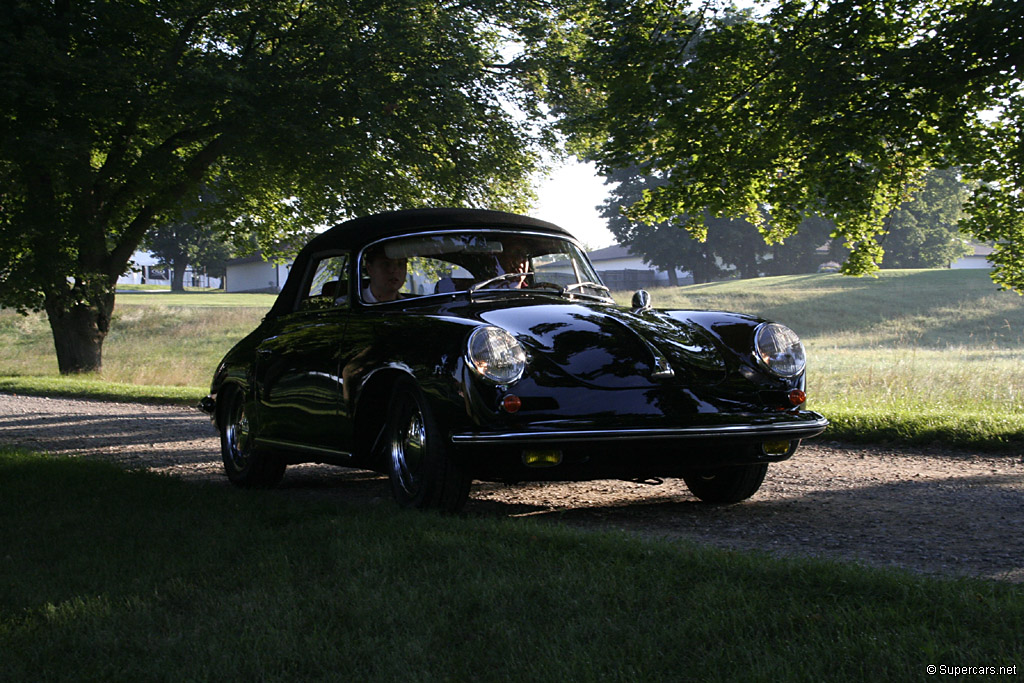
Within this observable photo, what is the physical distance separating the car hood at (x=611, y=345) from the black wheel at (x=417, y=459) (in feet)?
2.17

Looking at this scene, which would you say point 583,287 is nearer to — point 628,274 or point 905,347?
point 905,347

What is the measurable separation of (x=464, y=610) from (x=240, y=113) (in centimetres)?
1528

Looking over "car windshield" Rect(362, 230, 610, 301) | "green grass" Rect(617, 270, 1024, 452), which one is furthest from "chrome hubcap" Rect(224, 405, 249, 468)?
"green grass" Rect(617, 270, 1024, 452)

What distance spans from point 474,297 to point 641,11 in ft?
36.9

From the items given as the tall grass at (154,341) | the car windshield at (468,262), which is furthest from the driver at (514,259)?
the tall grass at (154,341)

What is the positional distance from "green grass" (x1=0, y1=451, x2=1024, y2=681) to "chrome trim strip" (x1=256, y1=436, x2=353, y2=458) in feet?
3.12

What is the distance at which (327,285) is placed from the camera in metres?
7.25

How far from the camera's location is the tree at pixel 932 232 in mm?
84125

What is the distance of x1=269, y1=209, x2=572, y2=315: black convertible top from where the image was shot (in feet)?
22.5

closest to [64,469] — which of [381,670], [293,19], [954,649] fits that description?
[381,670]

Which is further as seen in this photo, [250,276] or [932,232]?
[250,276]

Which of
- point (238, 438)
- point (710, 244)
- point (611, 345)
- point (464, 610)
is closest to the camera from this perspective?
point (464, 610)

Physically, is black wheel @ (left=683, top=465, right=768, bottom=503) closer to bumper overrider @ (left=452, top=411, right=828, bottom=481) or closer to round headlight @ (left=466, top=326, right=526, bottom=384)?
bumper overrider @ (left=452, top=411, right=828, bottom=481)

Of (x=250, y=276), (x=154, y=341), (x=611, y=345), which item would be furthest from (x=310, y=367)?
(x=250, y=276)
